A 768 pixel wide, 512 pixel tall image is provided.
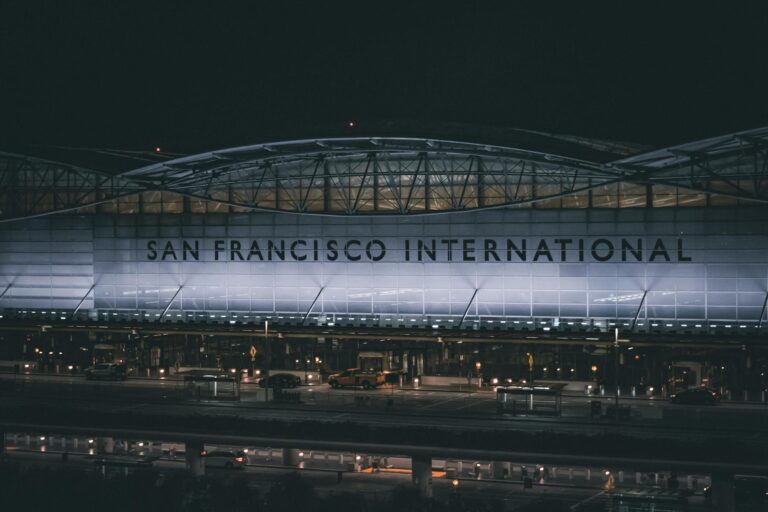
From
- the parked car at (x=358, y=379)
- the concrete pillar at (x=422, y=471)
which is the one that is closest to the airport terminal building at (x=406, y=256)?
the parked car at (x=358, y=379)

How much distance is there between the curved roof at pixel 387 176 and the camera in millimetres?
63500

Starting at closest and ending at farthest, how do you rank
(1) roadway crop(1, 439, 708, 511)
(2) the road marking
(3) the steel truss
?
(2) the road marking, (1) roadway crop(1, 439, 708, 511), (3) the steel truss

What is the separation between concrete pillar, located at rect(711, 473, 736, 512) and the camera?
45719 mm

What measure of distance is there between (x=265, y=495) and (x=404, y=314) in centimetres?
2728

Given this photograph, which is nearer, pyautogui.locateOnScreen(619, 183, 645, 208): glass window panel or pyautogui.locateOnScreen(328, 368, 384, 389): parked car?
pyautogui.locateOnScreen(619, 183, 645, 208): glass window panel

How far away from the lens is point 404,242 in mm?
74875

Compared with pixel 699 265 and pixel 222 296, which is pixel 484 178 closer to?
pixel 699 265

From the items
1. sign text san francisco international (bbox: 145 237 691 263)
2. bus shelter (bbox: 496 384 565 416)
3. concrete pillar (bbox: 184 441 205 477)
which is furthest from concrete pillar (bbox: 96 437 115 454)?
sign text san francisco international (bbox: 145 237 691 263)

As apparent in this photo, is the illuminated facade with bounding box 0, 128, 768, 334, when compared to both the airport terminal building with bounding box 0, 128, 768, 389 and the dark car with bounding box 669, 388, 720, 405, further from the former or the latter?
the dark car with bounding box 669, 388, 720, 405

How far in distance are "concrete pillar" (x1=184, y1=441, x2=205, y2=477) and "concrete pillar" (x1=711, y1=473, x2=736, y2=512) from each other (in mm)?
22801

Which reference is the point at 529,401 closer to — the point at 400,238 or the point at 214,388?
the point at 214,388

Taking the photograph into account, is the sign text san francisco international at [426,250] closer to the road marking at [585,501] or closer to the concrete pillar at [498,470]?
the concrete pillar at [498,470]

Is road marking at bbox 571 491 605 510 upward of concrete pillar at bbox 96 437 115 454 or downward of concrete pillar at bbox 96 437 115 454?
downward

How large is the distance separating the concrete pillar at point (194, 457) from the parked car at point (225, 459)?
1.84 meters
